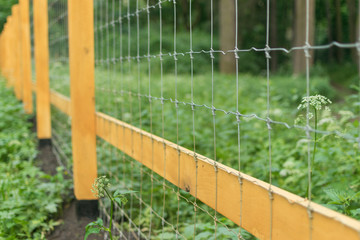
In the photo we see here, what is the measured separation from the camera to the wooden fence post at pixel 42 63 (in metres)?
6.34

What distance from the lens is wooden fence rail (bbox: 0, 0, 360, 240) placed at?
1.37 metres

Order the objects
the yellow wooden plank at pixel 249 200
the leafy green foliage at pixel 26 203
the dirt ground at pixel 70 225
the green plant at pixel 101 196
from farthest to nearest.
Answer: the dirt ground at pixel 70 225 < the leafy green foliage at pixel 26 203 < the green plant at pixel 101 196 < the yellow wooden plank at pixel 249 200

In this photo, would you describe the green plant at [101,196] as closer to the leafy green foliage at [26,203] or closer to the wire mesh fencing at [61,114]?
the leafy green foliage at [26,203]

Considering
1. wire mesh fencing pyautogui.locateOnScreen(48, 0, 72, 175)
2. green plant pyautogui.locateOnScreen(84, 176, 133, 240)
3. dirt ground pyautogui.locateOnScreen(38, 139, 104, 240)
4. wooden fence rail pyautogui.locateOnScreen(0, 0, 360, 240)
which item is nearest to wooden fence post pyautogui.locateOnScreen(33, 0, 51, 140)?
wire mesh fencing pyautogui.locateOnScreen(48, 0, 72, 175)

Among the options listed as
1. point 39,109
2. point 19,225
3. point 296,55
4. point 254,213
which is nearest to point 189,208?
point 19,225

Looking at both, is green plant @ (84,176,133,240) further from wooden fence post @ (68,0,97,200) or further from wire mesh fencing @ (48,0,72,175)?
wire mesh fencing @ (48,0,72,175)

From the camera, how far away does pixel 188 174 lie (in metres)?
2.17

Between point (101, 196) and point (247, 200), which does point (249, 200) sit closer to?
point (247, 200)

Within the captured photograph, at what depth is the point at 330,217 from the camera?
1265 millimetres

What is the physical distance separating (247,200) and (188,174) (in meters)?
0.54

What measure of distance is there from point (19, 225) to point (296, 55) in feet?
52.9

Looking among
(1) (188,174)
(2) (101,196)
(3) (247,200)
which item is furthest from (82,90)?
(3) (247,200)

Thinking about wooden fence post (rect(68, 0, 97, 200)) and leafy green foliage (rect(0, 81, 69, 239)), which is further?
wooden fence post (rect(68, 0, 97, 200))

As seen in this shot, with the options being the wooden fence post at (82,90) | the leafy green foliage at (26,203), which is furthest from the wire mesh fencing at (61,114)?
the wooden fence post at (82,90)
